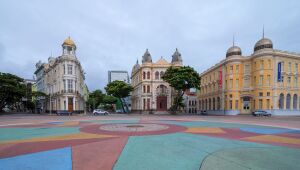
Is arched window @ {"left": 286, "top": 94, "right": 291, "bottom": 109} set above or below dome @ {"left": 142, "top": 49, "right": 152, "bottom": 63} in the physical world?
below

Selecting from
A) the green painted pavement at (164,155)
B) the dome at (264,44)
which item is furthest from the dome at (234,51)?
the green painted pavement at (164,155)

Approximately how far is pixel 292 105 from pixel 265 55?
14.9 meters

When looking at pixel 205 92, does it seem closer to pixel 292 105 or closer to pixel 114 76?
pixel 292 105

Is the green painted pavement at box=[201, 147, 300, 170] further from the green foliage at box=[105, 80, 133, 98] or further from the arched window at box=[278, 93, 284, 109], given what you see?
the green foliage at box=[105, 80, 133, 98]

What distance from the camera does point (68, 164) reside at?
5.97 meters

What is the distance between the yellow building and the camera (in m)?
42.9

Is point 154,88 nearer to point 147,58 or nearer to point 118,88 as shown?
point 147,58

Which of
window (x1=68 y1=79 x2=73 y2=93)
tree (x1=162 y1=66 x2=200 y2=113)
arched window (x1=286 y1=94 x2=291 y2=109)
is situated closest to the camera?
tree (x1=162 y1=66 x2=200 y2=113)

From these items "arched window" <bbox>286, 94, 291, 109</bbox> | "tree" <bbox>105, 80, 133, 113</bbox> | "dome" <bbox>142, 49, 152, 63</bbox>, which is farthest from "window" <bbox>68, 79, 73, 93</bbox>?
"arched window" <bbox>286, 94, 291, 109</bbox>

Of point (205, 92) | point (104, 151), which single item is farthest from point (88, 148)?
point (205, 92)

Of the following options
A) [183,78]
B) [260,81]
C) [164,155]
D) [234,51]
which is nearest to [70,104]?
[183,78]

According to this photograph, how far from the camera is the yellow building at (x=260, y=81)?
42.9 metres

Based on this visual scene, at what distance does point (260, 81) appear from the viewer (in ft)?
144

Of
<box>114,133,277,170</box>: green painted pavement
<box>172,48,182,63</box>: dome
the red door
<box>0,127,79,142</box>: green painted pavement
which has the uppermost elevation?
<box>172,48,182,63</box>: dome
